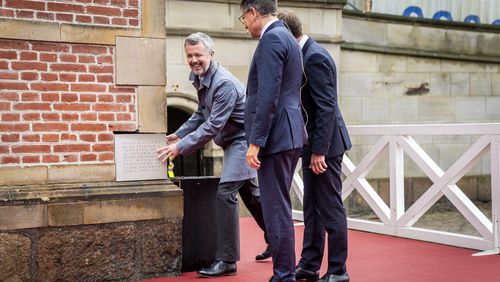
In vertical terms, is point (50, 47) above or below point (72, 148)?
above

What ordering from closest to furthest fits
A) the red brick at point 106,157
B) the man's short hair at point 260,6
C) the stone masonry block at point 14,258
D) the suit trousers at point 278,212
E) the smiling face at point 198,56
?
the suit trousers at point 278,212 < the man's short hair at point 260,6 < the stone masonry block at point 14,258 < the red brick at point 106,157 < the smiling face at point 198,56

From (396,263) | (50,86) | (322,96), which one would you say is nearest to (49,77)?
(50,86)

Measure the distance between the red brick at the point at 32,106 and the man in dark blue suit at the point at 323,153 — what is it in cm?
178

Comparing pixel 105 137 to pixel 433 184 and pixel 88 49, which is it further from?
pixel 433 184

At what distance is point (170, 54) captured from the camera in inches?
491

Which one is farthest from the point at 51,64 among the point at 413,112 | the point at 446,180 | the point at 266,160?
the point at 413,112

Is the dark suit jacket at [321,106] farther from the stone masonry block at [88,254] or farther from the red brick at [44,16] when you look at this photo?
the red brick at [44,16]

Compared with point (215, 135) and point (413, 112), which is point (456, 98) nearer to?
point (413, 112)

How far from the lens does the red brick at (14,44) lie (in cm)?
622

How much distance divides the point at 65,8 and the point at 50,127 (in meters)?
0.87

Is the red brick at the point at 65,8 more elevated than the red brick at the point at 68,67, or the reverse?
the red brick at the point at 65,8

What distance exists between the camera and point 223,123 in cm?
659

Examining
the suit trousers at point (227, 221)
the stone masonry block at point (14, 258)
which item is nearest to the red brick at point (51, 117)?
the stone masonry block at point (14, 258)

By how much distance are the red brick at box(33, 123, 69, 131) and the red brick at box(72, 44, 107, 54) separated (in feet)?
1.79
